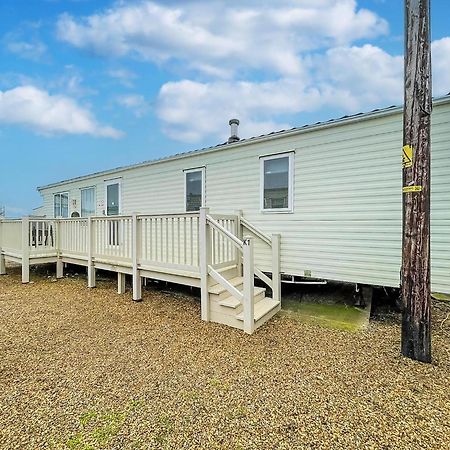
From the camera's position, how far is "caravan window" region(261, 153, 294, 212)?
557 centimetres

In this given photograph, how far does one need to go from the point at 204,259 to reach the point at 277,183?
233 centimetres

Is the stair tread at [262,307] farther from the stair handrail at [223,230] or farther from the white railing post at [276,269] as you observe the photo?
the stair handrail at [223,230]

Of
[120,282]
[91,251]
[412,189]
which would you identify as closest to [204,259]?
[120,282]

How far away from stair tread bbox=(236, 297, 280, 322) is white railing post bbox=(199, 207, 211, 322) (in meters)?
0.60

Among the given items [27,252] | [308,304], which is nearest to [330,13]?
[308,304]

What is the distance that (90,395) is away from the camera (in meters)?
2.55

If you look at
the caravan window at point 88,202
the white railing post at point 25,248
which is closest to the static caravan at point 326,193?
the white railing post at point 25,248

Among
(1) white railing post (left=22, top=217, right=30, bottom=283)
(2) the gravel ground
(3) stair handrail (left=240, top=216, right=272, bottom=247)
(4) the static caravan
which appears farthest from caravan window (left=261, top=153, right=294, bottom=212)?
(1) white railing post (left=22, top=217, right=30, bottom=283)

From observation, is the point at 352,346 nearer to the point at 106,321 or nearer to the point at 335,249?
the point at 335,249

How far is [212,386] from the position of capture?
2729mm

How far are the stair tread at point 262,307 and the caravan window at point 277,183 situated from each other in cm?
181

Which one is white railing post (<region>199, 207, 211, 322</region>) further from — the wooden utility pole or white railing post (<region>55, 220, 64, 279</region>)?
white railing post (<region>55, 220, 64, 279</region>)

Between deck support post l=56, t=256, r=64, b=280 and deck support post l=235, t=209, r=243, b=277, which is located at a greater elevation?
deck support post l=235, t=209, r=243, b=277

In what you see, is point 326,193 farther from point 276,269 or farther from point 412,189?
point 412,189
